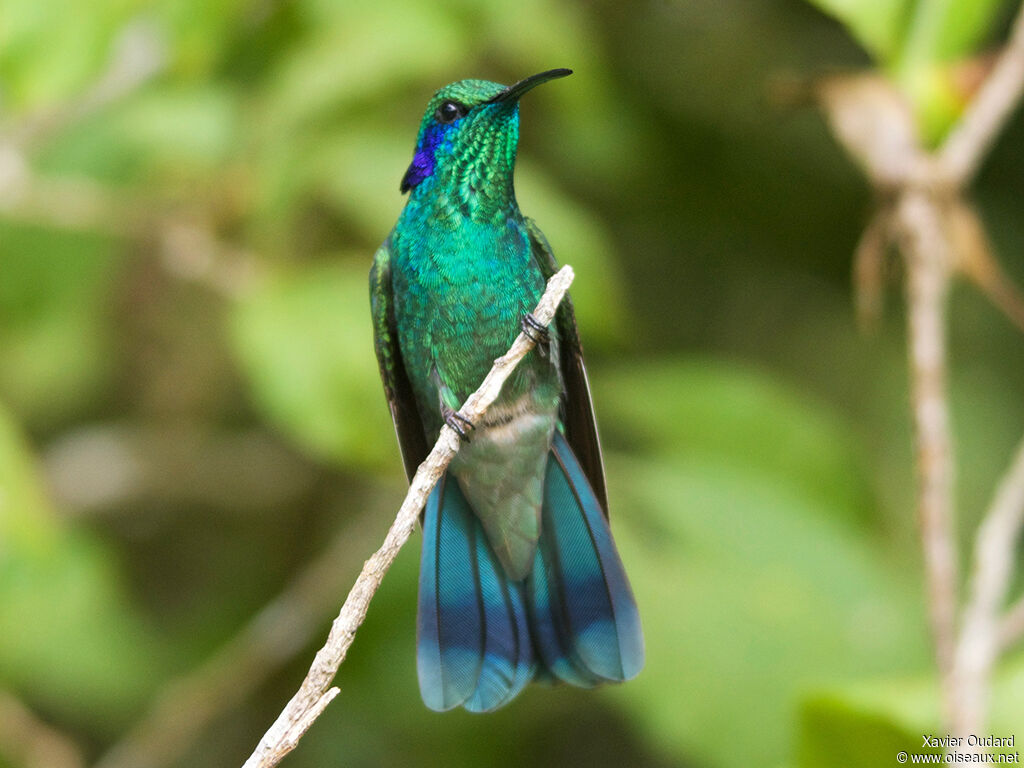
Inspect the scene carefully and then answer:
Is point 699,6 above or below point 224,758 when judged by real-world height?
above

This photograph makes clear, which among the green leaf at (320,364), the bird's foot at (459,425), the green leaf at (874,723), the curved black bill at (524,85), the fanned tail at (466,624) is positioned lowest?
the green leaf at (874,723)

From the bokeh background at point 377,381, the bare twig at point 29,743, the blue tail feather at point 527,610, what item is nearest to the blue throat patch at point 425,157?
the bokeh background at point 377,381

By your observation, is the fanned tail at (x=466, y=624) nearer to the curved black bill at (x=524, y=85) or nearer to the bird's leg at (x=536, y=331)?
the bird's leg at (x=536, y=331)

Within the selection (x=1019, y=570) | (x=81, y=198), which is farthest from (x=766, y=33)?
(x=81, y=198)

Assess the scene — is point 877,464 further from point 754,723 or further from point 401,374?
point 401,374

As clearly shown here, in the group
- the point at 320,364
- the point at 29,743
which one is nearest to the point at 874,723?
the point at 320,364

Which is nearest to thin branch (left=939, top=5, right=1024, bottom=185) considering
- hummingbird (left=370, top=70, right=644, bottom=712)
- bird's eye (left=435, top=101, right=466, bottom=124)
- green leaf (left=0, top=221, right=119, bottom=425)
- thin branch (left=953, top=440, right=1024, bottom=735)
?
thin branch (left=953, top=440, right=1024, bottom=735)
